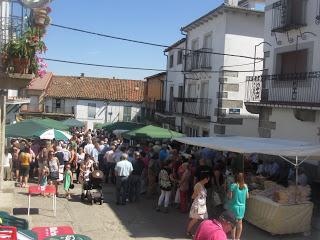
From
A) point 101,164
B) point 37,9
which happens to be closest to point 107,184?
point 101,164

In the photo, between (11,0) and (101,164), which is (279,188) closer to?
(11,0)

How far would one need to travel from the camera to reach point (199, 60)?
24.8 m

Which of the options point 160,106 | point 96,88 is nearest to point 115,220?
point 160,106

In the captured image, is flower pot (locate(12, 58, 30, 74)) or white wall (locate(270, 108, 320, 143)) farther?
white wall (locate(270, 108, 320, 143))

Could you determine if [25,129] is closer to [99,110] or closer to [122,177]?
[122,177]

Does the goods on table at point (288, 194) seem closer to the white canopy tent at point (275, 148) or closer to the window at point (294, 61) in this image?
the white canopy tent at point (275, 148)

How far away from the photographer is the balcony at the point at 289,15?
601 inches

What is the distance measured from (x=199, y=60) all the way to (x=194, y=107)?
2779mm

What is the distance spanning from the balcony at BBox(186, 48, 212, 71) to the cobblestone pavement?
11.5 meters

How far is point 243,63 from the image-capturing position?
22.5m

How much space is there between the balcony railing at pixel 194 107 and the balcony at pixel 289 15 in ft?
25.5

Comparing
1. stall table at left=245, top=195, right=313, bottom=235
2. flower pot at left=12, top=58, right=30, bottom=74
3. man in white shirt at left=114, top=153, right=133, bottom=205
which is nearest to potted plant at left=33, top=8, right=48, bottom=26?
flower pot at left=12, top=58, right=30, bottom=74

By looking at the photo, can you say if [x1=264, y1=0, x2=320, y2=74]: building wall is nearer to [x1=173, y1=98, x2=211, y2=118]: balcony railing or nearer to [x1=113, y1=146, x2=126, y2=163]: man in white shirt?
[x1=173, y1=98, x2=211, y2=118]: balcony railing

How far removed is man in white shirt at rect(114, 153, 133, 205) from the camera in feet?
Result: 43.5
